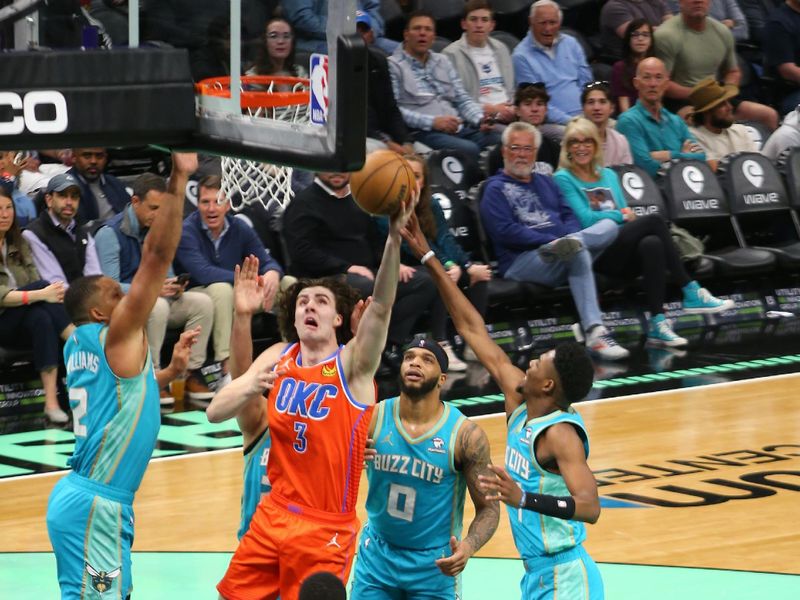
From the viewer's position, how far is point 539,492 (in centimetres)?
577

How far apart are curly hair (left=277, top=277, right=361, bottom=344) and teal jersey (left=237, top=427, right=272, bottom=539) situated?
43 cm

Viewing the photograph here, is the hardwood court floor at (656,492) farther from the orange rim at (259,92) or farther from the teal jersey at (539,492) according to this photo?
the orange rim at (259,92)

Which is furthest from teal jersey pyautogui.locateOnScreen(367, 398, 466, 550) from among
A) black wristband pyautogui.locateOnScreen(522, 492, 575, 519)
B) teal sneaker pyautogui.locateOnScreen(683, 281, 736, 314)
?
teal sneaker pyautogui.locateOnScreen(683, 281, 736, 314)

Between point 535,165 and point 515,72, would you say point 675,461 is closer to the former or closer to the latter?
point 535,165

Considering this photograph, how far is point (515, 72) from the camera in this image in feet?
44.9

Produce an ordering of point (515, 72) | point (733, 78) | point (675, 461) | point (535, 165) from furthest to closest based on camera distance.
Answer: point (733, 78)
point (515, 72)
point (535, 165)
point (675, 461)

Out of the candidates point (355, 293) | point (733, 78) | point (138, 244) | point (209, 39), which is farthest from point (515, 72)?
point (209, 39)

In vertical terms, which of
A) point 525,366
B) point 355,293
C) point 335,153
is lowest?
point 525,366

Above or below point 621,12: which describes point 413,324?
below

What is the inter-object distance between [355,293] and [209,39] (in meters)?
1.64

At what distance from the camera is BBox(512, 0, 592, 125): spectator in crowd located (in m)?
13.6

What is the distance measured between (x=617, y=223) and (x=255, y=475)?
6647 millimetres

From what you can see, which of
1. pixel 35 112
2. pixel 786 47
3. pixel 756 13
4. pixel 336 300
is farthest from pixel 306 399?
pixel 756 13

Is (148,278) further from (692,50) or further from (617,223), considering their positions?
(692,50)
